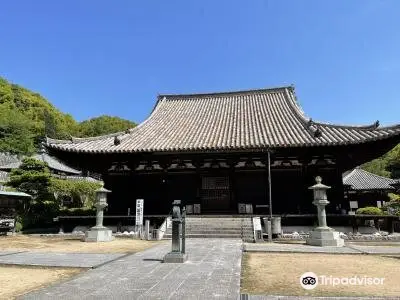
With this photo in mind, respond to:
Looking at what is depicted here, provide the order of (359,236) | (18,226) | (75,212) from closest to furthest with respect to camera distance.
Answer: (359,236) < (18,226) < (75,212)

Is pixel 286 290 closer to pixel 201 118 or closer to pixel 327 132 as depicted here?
pixel 327 132

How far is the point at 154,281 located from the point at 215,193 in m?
12.4

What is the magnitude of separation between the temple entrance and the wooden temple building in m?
0.05

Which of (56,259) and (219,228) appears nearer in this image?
(56,259)

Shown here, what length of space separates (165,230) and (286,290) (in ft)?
34.2

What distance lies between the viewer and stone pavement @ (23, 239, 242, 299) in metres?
5.27

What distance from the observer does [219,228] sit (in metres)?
15.4

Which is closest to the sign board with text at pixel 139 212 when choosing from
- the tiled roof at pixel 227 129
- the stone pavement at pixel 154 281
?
the tiled roof at pixel 227 129

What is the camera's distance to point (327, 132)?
57.7 ft

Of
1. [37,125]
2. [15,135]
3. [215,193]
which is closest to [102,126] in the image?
[37,125]

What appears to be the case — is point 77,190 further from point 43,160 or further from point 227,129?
point 227,129

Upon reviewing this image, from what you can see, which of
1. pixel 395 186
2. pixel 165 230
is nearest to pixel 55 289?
pixel 165 230

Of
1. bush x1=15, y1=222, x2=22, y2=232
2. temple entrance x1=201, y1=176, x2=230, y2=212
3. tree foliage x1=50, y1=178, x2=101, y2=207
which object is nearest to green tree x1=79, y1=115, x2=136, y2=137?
tree foliage x1=50, y1=178, x2=101, y2=207

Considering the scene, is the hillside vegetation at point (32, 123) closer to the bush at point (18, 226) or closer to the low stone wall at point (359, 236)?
the bush at point (18, 226)
